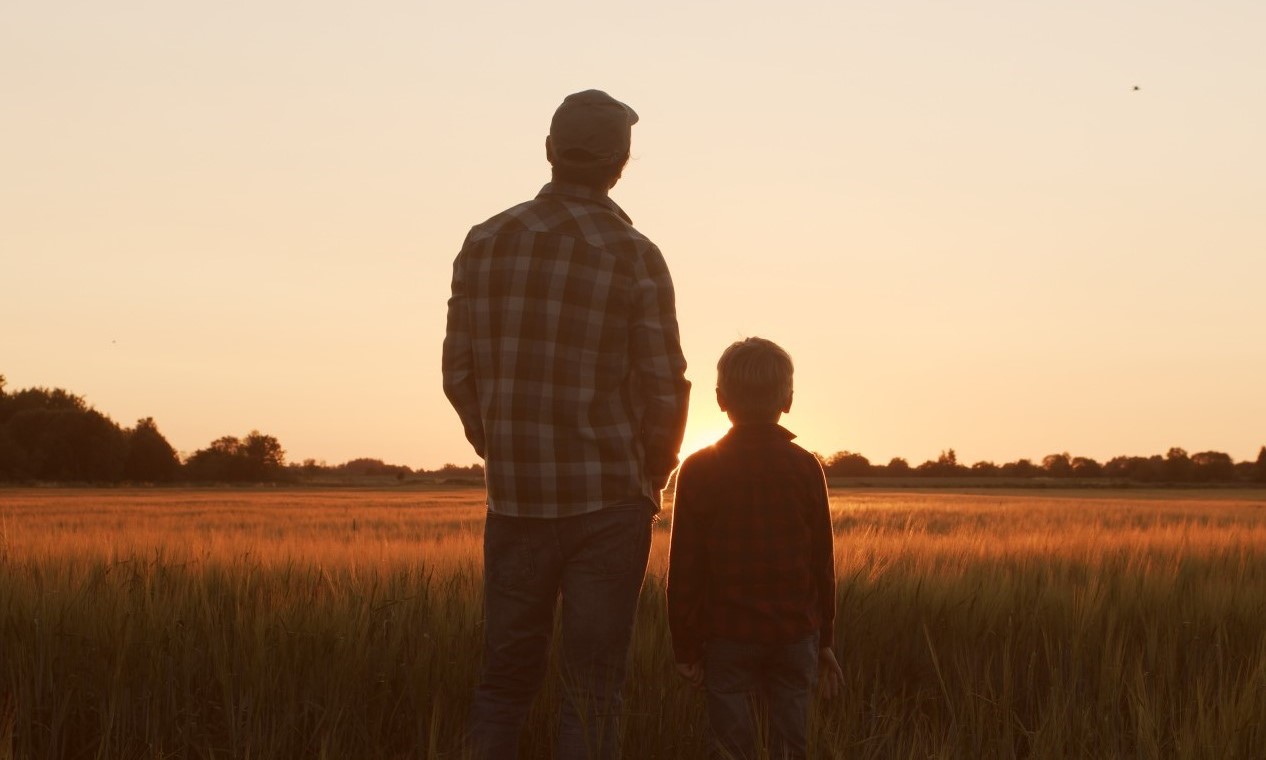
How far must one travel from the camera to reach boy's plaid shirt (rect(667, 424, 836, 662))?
270cm

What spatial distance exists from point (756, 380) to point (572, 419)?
54cm

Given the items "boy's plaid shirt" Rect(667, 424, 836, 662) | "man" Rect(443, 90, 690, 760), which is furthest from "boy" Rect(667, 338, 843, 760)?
"man" Rect(443, 90, 690, 760)

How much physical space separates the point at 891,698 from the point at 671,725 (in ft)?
3.96

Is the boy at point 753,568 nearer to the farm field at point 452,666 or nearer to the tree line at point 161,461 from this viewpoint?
the farm field at point 452,666

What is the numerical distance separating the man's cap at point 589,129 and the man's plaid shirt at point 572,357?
0.10 metres

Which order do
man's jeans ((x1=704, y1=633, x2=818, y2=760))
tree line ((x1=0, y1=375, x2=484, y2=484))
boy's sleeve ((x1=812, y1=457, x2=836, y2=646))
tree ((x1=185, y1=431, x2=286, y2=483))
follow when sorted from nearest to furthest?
1. man's jeans ((x1=704, y1=633, x2=818, y2=760))
2. boy's sleeve ((x1=812, y1=457, x2=836, y2=646))
3. tree line ((x1=0, y1=375, x2=484, y2=484))
4. tree ((x1=185, y1=431, x2=286, y2=483))

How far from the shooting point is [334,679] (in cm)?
322

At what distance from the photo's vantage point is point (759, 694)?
275cm

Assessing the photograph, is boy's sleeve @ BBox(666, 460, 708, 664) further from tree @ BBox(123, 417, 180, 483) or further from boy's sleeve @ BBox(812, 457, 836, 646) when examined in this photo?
tree @ BBox(123, 417, 180, 483)

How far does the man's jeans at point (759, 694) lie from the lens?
8.79 ft

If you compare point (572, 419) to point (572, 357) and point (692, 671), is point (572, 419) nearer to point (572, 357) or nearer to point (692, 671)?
point (572, 357)

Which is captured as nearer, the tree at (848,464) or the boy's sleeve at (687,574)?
the boy's sleeve at (687,574)

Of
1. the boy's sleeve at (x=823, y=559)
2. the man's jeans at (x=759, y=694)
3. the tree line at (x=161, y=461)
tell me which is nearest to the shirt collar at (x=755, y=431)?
the boy's sleeve at (x=823, y=559)

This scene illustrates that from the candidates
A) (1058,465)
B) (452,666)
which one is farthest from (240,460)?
(452,666)
